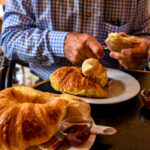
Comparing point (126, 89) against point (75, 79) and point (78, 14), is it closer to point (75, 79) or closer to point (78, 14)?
point (75, 79)

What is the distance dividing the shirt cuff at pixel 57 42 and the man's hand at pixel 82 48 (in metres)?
0.04

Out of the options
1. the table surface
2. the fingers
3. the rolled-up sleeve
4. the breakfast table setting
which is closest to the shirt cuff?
the fingers

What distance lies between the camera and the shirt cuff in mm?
1305

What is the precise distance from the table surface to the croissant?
82mm

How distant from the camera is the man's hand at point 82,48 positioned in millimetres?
1140

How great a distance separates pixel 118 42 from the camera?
1.06 metres

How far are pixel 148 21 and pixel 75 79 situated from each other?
1026 mm

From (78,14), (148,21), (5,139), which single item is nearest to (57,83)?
(5,139)

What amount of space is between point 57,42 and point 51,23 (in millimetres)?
234

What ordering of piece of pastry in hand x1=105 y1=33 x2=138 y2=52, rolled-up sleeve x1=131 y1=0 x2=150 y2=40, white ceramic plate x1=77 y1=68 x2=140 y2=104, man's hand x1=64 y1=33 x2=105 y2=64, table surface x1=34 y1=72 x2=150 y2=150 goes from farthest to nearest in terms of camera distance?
rolled-up sleeve x1=131 y1=0 x2=150 y2=40, man's hand x1=64 y1=33 x2=105 y2=64, piece of pastry in hand x1=105 y1=33 x2=138 y2=52, white ceramic plate x1=77 y1=68 x2=140 y2=104, table surface x1=34 y1=72 x2=150 y2=150

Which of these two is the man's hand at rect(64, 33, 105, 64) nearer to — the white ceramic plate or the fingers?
the fingers

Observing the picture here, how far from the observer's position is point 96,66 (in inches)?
42.1

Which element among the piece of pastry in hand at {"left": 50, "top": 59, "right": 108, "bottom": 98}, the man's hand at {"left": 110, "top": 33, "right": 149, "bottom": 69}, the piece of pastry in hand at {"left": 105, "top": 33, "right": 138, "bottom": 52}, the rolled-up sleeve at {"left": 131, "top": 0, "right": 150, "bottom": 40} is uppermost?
the rolled-up sleeve at {"left": 131, "top": 0, "right": 150, "bottom": 40}

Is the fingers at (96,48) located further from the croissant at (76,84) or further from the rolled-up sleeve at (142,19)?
the rolled-up sleeve at (142,19)
